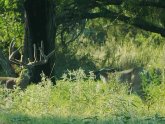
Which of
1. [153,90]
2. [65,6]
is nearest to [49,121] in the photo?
[153,90]

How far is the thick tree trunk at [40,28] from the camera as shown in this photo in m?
14.8

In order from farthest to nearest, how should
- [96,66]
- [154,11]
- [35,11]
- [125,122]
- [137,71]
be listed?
[96,66], [154,11], [137,71], [35,11], [125,122]

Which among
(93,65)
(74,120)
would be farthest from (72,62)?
(74,120)

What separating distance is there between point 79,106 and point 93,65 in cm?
1503

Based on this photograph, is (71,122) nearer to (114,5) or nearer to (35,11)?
(35,11)

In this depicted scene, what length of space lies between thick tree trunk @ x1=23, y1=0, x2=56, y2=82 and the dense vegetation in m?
1.02

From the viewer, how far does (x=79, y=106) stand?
Answer: 9.74 m

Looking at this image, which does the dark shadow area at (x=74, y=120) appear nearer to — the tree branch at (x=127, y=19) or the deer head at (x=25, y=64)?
the deer head at (x=25, y=64)

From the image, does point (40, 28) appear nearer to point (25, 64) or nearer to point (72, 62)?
point (25, 64)

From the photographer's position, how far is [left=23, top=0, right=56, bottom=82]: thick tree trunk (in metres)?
14.8

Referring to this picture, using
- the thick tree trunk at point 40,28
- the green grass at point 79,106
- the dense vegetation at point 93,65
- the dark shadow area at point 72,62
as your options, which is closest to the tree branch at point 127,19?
the dense vegetation at point 93,65

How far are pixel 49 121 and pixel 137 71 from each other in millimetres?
8490

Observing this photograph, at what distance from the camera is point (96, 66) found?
81.9 ft

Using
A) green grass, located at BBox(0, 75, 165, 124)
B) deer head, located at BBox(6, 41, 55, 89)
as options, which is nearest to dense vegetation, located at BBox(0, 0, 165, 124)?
green grass, located at BBox(0, 75, 165, 124)
